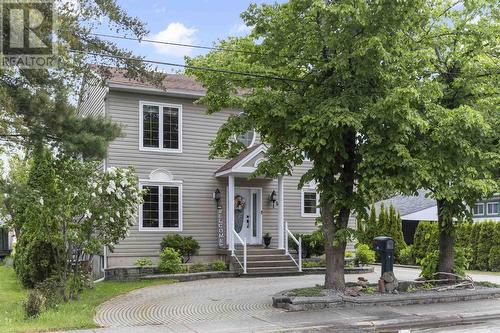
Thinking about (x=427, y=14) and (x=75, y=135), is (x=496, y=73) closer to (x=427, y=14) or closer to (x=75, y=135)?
(x=427, y=14)

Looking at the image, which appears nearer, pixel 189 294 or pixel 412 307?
pixel 412 307

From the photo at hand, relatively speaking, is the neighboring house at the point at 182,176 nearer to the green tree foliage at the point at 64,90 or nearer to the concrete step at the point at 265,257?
the concrete step at the point at 265,257

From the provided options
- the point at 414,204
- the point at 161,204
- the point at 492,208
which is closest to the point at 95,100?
the point at 161,204

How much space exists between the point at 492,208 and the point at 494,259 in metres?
6.04

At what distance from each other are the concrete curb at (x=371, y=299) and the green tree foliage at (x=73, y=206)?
14.5ft

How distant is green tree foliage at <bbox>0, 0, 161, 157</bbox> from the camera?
10805 millimetres

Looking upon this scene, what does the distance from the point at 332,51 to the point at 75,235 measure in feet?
24.0

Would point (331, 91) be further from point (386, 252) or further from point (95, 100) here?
point (95, 100)

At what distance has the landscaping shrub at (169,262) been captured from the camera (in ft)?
57.5

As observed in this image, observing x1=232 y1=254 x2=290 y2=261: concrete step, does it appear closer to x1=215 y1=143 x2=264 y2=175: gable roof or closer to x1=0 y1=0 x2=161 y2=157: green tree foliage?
x1=215 y1=143 x2=264 y2=175: gable roof

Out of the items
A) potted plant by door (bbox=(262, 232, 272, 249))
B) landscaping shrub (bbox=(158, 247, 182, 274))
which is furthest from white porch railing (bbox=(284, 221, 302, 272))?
landscaping shrub (bbox=(158, 247, 182, 274))

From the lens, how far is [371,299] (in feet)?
40.4

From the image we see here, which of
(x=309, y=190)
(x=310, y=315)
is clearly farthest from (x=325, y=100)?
(x=309, y=190)

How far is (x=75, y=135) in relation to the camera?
11.1m
